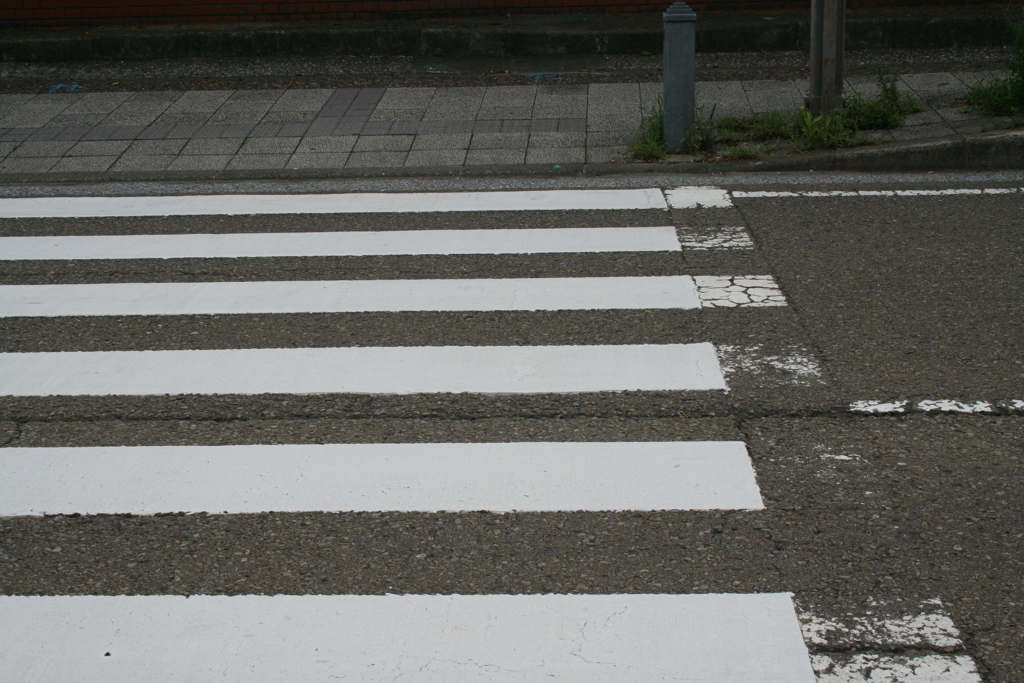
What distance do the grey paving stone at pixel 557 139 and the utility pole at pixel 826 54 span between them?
1919 mm

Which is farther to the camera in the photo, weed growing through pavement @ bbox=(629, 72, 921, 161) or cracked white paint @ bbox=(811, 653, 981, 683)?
weed growing through pavement @ bbox=(629, 72, 921, 161)

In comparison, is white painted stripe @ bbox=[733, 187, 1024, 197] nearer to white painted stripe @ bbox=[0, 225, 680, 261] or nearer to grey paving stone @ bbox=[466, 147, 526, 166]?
white painted stripe @ bbox=[0, 225, 680, 261]

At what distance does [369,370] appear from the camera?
4379 millimetres

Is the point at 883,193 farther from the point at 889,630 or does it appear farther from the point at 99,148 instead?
the point at 99,148

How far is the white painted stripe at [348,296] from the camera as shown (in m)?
5.11

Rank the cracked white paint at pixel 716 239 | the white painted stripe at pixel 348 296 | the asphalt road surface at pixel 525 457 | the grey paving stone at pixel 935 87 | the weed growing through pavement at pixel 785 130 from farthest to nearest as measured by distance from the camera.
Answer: the grey paving stone at pixel 935 87
the weed growing through pavement at pixel 785 130
the cracked white paint at pixel 716 239
the white painted stripe at pixel 348 296
the asphalt road surface at pixel 525 457

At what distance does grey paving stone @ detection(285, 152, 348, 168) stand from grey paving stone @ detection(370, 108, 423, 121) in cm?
102

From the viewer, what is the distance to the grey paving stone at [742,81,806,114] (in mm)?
8797

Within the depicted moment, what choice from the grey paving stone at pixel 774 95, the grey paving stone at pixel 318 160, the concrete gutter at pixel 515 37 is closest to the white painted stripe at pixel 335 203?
the grey paving stone at pixel 318 160

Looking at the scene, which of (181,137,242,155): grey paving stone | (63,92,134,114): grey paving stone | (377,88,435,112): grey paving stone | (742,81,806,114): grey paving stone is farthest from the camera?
(63,92,134,114): grey paving stone

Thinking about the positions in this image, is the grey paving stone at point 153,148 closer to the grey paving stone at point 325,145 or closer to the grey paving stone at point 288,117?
the grey paving stone at point 288,117

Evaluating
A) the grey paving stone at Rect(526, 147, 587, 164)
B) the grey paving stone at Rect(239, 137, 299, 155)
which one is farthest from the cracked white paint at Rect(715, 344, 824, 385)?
the grey paving stone at Rect(239, 137, 299, 155)

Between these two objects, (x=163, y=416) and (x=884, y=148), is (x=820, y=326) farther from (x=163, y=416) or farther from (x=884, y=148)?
(x=884, y=148)

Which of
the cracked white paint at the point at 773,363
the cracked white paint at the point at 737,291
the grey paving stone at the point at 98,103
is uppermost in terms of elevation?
the grey paving stone at the point at 98,103
